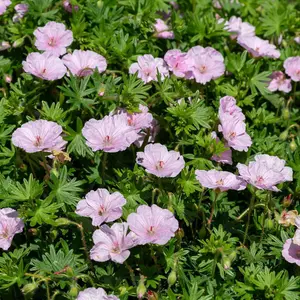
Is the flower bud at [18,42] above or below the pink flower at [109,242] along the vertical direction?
above

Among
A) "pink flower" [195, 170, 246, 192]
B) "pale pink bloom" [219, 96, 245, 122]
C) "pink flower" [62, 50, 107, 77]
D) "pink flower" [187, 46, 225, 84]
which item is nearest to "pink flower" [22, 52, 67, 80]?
"pink flower" [62, 50, 107, 77]

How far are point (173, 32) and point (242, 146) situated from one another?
1026mm

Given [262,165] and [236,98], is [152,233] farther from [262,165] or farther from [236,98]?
[236,98]

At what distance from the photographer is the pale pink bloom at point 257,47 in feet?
13.0

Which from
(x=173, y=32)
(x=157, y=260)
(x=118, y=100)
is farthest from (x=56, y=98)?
(x=157, y=260)

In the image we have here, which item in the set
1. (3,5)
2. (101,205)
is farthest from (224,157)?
(3,5)

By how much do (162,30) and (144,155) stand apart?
1.16 metres

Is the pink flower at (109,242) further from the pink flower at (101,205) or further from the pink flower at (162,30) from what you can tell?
the pink flower at (162,30)

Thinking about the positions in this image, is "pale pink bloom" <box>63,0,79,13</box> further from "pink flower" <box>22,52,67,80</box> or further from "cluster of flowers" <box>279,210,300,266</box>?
"cluster of flowers" <box>279,210,300,266</box>

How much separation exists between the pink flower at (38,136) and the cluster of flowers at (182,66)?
0.63 meters

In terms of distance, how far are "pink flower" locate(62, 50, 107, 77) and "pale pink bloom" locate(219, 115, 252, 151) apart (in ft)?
2.42

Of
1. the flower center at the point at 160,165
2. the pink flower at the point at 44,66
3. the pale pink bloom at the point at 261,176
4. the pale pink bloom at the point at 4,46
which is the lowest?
the pale pink bloom at the point at 4,46

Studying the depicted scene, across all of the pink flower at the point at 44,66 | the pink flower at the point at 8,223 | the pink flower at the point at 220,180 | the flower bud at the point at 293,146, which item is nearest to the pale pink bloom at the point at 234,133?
the pink flower at the point at 220,180

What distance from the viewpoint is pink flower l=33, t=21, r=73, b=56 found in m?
3.59
